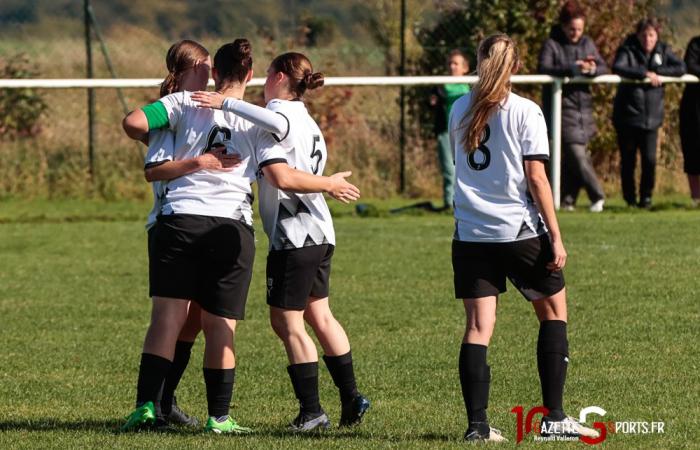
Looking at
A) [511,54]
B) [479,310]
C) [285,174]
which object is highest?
[511,54]

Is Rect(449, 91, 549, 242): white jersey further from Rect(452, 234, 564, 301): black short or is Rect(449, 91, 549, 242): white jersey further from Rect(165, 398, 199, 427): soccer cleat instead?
Rect(165, 398, 199, 427): soccer cleat

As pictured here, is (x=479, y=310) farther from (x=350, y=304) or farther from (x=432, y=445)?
(x=350, y=304)

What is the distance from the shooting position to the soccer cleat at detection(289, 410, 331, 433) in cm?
650

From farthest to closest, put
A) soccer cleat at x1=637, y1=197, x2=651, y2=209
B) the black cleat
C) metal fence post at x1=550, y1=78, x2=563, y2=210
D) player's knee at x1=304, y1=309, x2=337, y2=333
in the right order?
metal fence post at x1=550, y1=78, x2=563, y2=210, soccer cleat at x1=637, y1=197, x2=651, y2=209, the black cleat, player's knee at x1=304, y1=309, x2=337, y2=333

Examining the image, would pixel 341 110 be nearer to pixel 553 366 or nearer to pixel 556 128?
pixel 556 128

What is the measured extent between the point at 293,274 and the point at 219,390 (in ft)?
2.03

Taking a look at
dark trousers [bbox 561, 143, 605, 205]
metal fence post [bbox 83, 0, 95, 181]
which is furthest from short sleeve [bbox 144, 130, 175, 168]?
metal fence post [bbox 83, 0, 95, 181]

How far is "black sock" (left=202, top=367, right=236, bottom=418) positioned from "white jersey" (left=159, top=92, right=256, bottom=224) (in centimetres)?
71

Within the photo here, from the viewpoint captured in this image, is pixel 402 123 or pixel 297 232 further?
pixel 402 123

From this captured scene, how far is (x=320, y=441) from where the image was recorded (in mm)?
6164

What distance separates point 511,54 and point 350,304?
15.4 feet

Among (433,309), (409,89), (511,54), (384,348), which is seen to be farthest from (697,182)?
(511,54)

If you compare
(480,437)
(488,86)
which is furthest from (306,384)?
(488,86)

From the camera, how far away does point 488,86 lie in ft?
19.5
